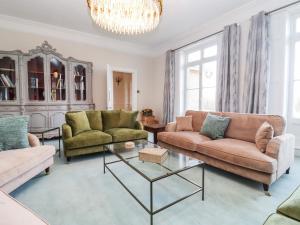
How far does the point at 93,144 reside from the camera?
2861 mm

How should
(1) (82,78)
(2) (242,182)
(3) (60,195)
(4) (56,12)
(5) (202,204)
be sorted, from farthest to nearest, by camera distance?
(1) (82,78) → (4) (56,12) → (2) (242,182) → (3) (60,195) → (5) (202,204)

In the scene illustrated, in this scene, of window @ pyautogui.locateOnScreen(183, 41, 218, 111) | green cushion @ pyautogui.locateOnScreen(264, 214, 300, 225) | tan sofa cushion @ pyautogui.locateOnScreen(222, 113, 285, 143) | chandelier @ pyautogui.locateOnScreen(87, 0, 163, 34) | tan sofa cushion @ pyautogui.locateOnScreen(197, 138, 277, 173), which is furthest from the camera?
window @ pyautogui.locateOnScreen(183, 41, 218, 111)

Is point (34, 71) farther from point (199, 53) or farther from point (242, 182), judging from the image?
point (242, 182)

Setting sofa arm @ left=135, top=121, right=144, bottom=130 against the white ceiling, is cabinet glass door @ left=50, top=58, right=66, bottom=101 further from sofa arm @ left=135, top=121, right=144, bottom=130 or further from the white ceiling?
sofa arm @ left=135, top=121, right=144, bottom=130

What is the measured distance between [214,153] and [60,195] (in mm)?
1879

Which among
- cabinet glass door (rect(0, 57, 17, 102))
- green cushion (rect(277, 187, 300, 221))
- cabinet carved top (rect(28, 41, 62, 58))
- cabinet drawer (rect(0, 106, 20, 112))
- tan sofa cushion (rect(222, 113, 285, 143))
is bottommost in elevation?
green cushion (rect(277, 187, 300, 221))

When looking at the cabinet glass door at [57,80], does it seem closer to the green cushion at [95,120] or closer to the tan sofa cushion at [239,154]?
the green cushion at [95,120]

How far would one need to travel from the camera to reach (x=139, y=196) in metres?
1.81

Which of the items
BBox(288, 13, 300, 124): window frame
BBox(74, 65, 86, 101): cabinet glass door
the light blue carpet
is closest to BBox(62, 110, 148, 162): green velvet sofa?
the light blue carpet

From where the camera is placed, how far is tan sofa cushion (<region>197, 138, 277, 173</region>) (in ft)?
5.95

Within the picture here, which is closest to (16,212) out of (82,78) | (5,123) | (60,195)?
(60,195)

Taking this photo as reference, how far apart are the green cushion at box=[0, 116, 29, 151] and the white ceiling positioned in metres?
2.36

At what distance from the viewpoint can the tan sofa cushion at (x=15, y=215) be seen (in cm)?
84

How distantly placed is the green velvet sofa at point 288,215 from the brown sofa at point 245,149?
3.07 feet
